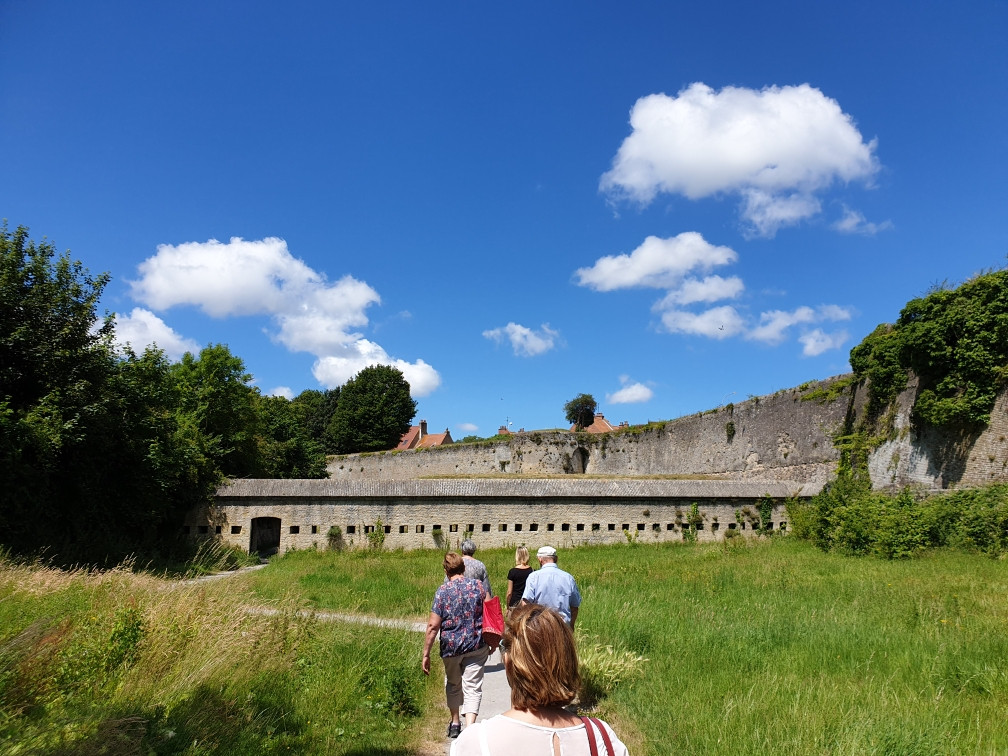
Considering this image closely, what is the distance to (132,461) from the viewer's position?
634 inches

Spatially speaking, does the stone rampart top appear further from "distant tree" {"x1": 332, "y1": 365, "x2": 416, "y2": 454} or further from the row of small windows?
"distant tree" {"x1": 332, "y1": 365, "x2": 416, "y2": 454}

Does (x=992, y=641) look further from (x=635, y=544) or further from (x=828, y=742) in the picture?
(x=635, y=544)

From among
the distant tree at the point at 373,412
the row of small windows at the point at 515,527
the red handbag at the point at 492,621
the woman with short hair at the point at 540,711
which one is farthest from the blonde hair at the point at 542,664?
the distant tree at the point at 373,412

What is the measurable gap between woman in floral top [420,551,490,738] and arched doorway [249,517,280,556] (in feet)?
48.1

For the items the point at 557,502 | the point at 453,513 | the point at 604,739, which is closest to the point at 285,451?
the point at 453,513

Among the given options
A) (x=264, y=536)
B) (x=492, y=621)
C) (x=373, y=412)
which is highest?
(x=373, y=412)

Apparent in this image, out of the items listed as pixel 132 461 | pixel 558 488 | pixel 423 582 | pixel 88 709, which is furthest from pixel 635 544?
pixel 88 709

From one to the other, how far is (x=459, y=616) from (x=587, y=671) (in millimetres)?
1907

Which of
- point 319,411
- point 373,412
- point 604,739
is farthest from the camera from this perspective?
point 319,411

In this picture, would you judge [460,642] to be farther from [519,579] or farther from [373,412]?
[373,412]

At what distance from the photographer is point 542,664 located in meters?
2.28

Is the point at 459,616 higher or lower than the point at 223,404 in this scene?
lower

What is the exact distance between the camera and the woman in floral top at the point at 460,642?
199 inches

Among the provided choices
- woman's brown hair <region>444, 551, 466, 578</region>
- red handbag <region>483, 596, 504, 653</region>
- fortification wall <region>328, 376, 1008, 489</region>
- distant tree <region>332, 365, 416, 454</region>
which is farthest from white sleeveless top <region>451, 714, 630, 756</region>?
distant tree <region>332, 365, 416, 454</region>
